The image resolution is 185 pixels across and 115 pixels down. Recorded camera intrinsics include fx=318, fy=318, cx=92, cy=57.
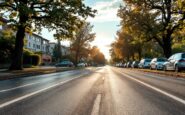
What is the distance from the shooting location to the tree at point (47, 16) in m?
30.2

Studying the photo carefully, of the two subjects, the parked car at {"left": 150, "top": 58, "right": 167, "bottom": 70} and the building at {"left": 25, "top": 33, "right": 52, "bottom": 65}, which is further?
the building at {"left": 25, "top": 33, "right": 52, "bottom": 65}

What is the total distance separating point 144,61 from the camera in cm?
4962

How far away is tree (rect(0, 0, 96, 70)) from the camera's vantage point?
30.2 meters

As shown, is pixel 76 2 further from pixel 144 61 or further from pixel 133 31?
pixel 144 61

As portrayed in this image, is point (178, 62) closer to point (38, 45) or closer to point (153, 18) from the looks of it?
point (153, 18)

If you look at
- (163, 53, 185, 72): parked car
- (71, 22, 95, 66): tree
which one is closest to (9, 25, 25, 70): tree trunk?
(163, 53, 185, 72): parked car

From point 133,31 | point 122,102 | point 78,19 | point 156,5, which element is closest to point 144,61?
point 133,31

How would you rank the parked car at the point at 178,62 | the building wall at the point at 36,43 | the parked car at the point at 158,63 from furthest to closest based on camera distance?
the building wall at the point at 36,43 < the parked car at the point at 158,63 < the parked car at the point at 178,62

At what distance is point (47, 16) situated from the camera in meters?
31.7

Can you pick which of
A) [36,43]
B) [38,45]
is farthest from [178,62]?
[38,45]

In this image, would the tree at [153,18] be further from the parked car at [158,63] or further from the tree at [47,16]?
the tree at [47,16]

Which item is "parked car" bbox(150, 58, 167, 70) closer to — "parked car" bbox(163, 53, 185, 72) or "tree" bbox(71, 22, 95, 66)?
"parked car" bbox(163, 53, 185, 72)

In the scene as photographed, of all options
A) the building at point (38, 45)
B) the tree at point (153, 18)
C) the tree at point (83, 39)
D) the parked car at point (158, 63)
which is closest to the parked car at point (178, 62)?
the parked car at point (158, 63)

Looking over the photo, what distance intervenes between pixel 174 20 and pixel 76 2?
48.8 feet
